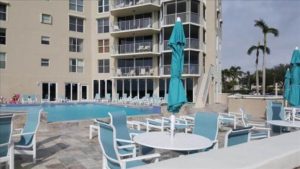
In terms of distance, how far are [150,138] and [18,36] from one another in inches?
918

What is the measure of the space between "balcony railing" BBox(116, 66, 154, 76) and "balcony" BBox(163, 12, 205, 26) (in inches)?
182

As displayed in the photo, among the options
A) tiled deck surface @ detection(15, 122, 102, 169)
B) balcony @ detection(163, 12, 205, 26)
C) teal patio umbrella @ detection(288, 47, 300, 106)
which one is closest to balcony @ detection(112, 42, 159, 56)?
balcony @ detection(163, 12, 205, 26)

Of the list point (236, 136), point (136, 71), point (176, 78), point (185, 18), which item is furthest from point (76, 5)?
point (236, 136)

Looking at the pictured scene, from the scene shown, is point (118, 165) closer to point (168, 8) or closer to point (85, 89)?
point (168, 8)

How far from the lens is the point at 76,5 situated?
29391 mm

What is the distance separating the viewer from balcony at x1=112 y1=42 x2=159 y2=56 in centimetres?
2694

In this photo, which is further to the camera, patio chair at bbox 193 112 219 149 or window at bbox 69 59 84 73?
window at bbox 69 59 84 73

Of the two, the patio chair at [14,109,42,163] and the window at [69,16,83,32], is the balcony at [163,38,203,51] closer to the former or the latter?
the window at [69,16,83,32]

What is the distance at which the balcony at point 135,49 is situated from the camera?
26.9 m

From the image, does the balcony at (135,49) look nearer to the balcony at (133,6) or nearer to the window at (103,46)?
the window at (103,46)

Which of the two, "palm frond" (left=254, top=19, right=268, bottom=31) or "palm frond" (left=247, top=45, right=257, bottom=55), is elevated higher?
"palm frond" (left=254, top=19, right=268, bottom=31)

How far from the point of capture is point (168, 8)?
85.6ft

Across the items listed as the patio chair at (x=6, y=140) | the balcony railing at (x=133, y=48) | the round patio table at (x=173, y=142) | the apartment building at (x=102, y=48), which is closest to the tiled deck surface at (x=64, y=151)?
the patio chair at (x=6, y=140)

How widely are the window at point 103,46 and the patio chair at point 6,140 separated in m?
25.4
